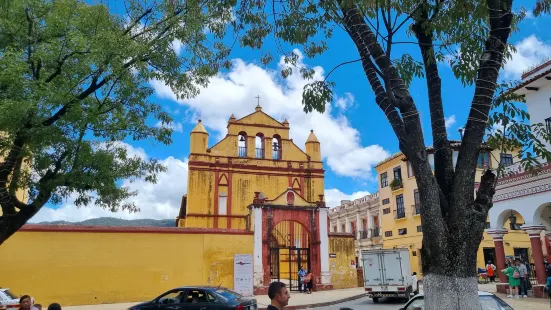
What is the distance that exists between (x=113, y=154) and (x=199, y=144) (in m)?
22.4

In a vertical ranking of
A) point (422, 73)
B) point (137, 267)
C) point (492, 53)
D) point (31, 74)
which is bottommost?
point (137, 267)

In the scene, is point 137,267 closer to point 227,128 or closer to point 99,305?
point 99,305

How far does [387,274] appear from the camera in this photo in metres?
20.0

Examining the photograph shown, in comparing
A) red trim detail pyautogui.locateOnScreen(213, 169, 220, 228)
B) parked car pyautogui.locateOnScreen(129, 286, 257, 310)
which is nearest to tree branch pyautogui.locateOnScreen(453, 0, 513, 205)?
parked car pyautogui.locateOnScreen(129, 286, 257, 310)

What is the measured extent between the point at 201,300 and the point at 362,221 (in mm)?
37948

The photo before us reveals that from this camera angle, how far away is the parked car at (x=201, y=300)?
37.0 feet

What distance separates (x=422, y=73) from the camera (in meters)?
5.95

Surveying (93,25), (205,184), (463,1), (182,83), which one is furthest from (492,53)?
(205,184)

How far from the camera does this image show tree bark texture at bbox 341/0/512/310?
4.06 m

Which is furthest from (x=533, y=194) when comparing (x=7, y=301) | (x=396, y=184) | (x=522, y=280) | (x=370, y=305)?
(x=396, y=184)

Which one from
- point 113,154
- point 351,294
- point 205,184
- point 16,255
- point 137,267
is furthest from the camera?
point 205,184

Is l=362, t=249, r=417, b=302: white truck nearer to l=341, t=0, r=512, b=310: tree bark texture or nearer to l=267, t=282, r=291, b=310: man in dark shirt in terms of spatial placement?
l=341, t=0, r=512, b=310: tree bark texture

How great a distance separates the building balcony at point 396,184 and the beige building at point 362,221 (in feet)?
15.4

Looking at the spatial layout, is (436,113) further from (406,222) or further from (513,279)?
(406,222)
